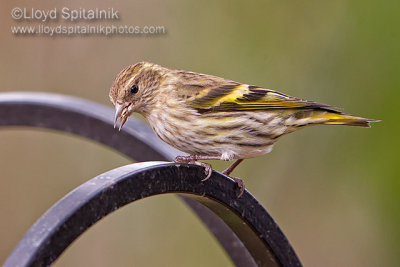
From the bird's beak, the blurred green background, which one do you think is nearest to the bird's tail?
the bird's beak

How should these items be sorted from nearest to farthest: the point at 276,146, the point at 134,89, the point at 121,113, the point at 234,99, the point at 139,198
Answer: the point at 139,198
the point at 121,113
the point at 134,89
the point at 234,99
the point at 276,146

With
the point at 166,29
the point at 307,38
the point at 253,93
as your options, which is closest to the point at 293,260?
the point at 253,93

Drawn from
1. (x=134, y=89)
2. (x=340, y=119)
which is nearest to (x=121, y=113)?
(x=134, y=89)

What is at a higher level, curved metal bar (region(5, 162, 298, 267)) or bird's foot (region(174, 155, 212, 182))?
bird's foot (region(174, 155, 212, 182))

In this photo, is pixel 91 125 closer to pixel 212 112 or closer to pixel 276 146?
pixel 212 112

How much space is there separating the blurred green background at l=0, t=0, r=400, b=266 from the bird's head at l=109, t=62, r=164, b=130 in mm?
1624

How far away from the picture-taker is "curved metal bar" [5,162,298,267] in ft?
5.25

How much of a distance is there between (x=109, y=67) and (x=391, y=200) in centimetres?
243

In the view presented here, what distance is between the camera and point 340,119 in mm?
2990

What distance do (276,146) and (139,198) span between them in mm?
3158

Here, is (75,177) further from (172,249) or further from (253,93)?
(253,93)

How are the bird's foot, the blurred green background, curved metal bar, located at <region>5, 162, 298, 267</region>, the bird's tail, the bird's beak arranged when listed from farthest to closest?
the blurred green background
the bird's tail
the bird's beak
the bird's foot
curved metal bar, located at <region>5, 162, 298, 267</region>

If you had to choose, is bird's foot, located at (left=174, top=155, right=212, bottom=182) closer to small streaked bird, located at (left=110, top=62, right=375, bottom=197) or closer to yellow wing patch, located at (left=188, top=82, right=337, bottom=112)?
small streaked bird, located at (left=110, top=62, right=375, bottom=197)

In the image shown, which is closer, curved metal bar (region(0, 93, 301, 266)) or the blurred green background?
curved metal bar (region(0, 93, 301, 266))
